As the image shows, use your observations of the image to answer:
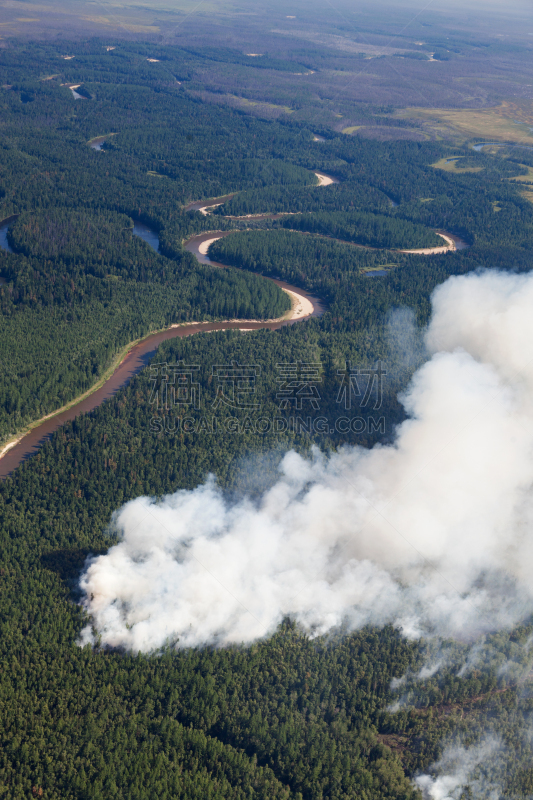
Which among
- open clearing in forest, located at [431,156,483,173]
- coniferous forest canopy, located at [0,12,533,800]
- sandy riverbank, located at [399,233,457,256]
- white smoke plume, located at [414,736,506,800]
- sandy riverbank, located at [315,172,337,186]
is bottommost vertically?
white smoke plume, located at [414,736,506,800]

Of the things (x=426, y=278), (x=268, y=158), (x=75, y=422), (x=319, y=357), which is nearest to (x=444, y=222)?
(x=426, y=278)

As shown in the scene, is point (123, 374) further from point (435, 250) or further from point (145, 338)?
point (435, 250)

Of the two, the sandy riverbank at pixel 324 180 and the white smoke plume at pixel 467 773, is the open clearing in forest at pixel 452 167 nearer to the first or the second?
the sandy riverbank at pixel 324 180

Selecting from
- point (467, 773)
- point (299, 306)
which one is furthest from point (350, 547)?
point (299, 306)

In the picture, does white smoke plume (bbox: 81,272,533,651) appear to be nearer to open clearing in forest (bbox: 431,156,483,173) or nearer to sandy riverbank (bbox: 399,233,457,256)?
sandy riverbank (bbox: 399,233,457,256)

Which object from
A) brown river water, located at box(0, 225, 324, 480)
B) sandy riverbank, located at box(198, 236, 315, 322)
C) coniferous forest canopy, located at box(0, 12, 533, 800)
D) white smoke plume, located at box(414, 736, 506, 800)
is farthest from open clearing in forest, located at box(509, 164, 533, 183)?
white smoke plume, located at box(414, 736, 506, 800)
